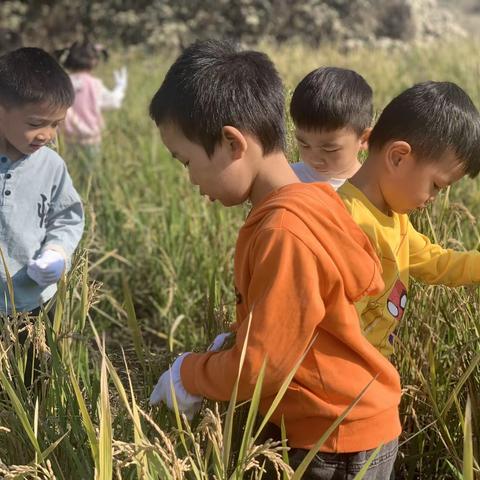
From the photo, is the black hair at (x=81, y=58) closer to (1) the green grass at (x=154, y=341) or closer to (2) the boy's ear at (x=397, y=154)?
(1) the green grass at (x=154, y=341)

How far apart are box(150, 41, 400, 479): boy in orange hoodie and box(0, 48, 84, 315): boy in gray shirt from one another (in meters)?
0.82

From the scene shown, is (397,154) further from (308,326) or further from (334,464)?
(334,464)

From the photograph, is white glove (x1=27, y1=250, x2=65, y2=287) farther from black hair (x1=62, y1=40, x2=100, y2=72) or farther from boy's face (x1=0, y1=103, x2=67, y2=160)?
black hair (x1=62, y1=40, x2=100, y2=72)

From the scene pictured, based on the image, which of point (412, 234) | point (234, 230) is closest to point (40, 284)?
point (412, 234)

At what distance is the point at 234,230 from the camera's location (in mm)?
3449

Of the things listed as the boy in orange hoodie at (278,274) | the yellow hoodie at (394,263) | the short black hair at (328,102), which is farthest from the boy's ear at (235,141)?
the short black hair at (328,102)

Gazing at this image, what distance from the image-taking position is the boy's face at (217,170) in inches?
54.8

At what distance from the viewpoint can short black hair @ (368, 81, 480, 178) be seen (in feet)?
5.16

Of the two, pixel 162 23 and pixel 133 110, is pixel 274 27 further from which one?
pixel 133 110

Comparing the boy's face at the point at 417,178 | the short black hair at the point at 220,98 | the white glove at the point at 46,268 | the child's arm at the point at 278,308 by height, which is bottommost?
the white glove at the point at 46,268

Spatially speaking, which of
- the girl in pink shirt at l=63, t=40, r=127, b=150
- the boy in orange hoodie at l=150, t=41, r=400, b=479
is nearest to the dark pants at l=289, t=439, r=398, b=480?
the boy in orange hoodie at l=150, t=41, r=400, b=479

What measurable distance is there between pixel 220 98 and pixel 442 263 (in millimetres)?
632

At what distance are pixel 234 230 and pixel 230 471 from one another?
1.95 meters

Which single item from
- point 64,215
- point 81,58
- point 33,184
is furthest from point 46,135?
point 81,58
